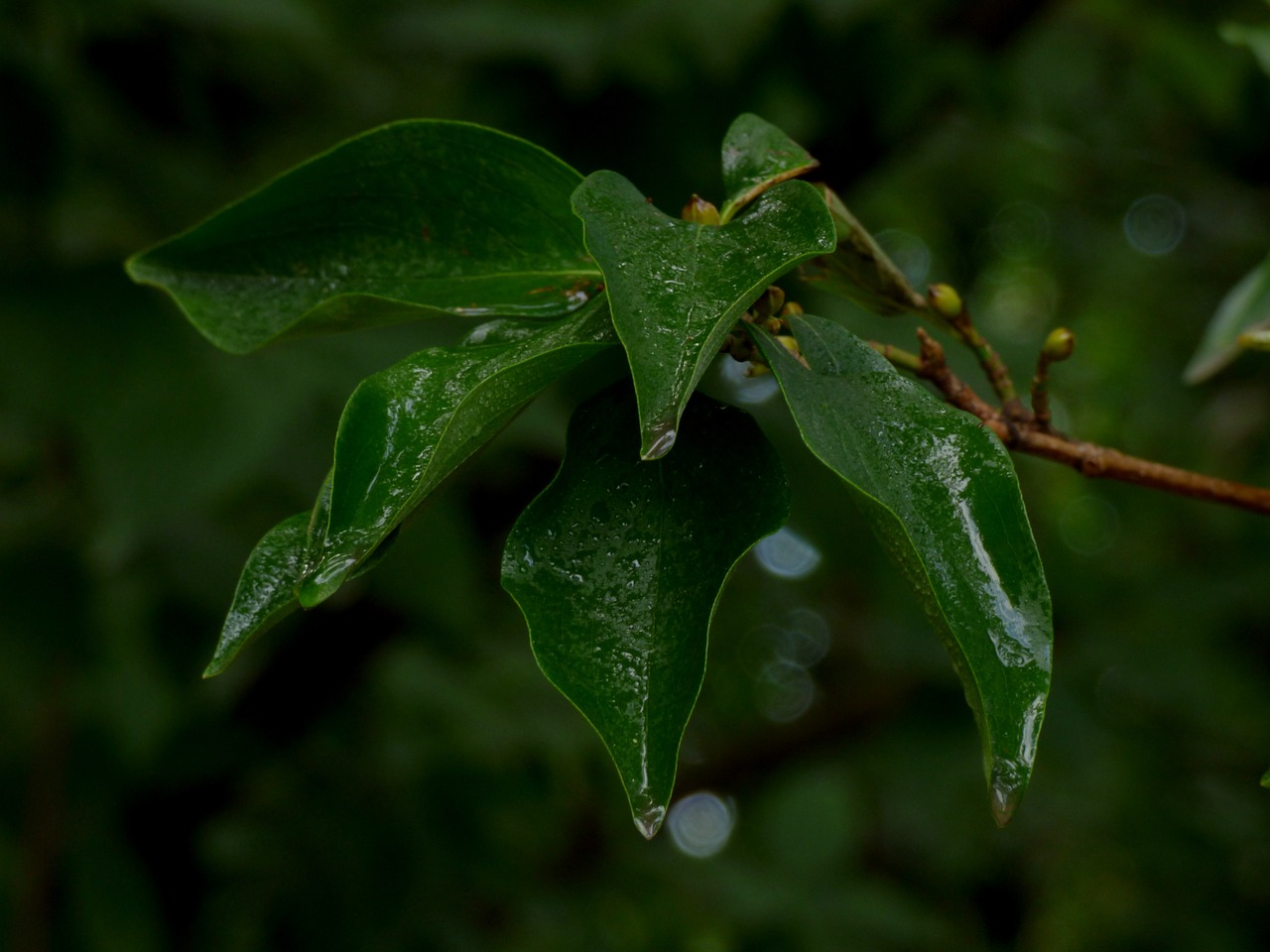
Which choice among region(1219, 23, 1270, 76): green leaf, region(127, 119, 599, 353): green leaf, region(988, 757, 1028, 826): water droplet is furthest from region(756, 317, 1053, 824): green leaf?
region(1219, 23, 1270, 76): green leaf

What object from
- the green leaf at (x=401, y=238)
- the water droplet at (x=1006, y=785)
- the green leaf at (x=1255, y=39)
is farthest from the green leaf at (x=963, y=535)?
the green leaf at (x=1255, y=39)

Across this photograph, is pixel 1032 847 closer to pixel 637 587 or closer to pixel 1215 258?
pixel 1215 258

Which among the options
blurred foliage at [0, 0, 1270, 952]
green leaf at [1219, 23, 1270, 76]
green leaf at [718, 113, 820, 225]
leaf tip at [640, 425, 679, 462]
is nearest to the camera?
leaf tip at [640, 425, 679, 462]

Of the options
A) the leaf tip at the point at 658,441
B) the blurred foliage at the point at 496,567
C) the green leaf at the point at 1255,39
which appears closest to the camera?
the leaf tip at the point at 658,441

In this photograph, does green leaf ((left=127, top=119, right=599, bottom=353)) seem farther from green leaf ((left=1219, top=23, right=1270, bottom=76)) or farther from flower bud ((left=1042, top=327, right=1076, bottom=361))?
green leaf ((left=1219, top=23, right=1270, bottom=76))

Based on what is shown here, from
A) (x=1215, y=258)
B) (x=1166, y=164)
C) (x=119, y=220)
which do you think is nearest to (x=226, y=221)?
(x=119, y=220)

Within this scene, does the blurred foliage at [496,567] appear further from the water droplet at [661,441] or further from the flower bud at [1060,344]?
the water droplet at [661,441]
